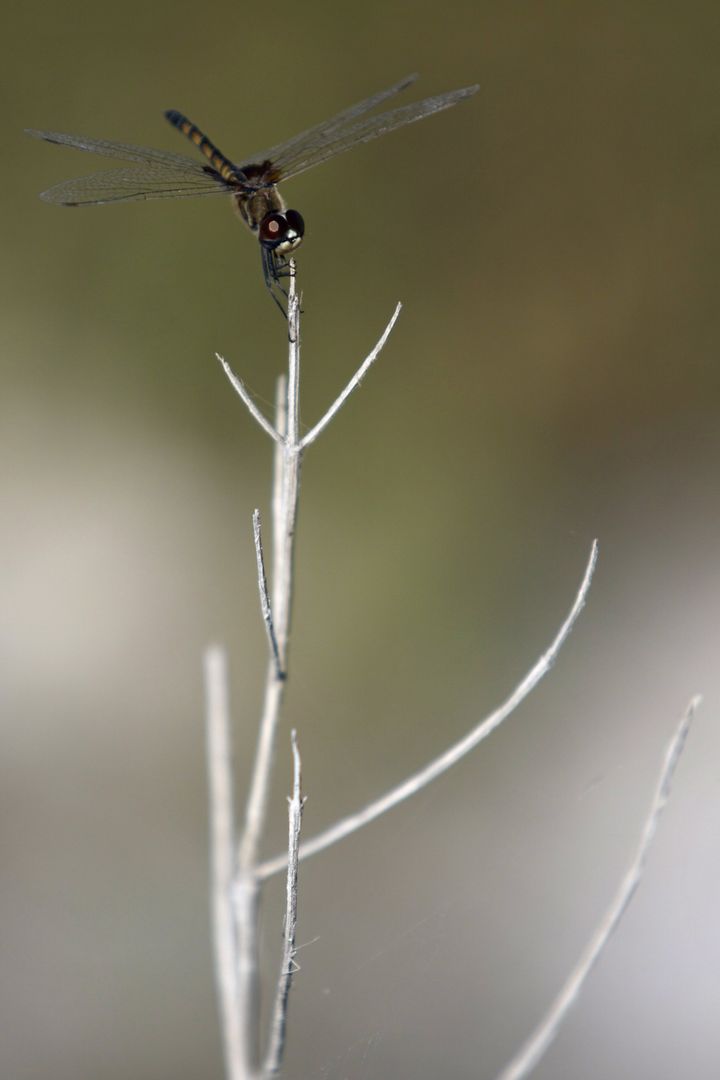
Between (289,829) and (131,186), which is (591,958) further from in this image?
(131,186)

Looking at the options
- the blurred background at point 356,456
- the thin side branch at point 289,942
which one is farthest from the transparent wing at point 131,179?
the blurred background at point 356,456

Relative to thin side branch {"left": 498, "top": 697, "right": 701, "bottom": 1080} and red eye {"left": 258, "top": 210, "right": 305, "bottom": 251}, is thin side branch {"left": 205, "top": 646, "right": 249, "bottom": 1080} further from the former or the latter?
red eye {"left": 258, "top": 210, "right": 305, "bottom": 251}

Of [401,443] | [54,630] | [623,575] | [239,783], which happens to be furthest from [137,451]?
[623,575]

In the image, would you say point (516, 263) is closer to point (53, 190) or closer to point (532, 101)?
point (532, 101)

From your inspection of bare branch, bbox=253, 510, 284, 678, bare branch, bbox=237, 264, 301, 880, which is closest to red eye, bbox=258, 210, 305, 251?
bare branch, bbox=237, 264, 301, 880

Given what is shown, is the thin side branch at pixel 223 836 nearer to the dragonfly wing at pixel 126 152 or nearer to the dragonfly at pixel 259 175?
the dragonfly at pixel 259 175

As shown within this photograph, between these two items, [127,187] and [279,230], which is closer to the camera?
[279,230]

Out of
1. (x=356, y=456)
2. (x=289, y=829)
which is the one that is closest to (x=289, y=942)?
(x=289, y=829)
